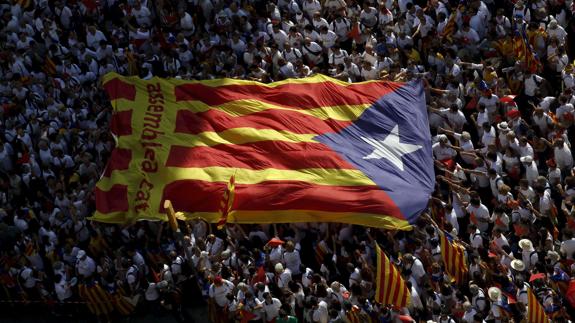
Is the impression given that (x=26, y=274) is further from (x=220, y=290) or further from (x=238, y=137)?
(x=238, y=137)

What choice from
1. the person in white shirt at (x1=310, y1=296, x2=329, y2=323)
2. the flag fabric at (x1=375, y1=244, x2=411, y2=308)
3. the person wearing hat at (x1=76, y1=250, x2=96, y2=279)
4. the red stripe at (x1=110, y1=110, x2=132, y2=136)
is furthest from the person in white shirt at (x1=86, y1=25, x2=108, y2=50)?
the flag fabric at (x1=375, y1=244, x2=411, y2=308)

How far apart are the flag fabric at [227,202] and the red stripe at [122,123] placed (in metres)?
3.04

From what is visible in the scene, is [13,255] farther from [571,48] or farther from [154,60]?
[571,48]

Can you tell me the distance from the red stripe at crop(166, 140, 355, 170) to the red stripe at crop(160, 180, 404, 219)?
66 centimetres

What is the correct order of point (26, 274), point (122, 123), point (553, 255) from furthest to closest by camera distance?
point (122, 123), point (26, 274), point (553, 255)

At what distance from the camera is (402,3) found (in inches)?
1519

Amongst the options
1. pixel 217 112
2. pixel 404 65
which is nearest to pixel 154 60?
pixel 217 112

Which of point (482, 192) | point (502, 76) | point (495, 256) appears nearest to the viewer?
point (495, 256)

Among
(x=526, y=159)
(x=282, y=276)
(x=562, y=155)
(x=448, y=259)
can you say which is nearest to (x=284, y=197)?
(x=282, y=276)

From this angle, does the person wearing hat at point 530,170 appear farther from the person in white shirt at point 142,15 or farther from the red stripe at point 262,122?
the person in white shirt at point 142,15

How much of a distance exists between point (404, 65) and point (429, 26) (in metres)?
1.13

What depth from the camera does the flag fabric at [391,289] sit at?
30703mm

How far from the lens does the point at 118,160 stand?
3494cm

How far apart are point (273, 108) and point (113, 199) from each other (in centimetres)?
431
